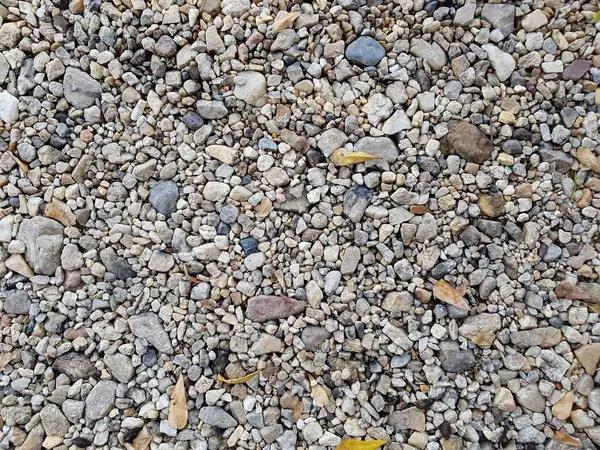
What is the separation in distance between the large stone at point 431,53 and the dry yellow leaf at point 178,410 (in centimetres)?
129

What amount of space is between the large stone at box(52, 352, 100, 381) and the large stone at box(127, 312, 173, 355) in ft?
0.58

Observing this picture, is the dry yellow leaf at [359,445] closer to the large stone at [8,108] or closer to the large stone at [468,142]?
the large stone at [468,142]

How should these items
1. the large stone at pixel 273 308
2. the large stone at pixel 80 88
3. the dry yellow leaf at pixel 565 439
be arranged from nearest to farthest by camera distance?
the dry yellow leaf at pixel 565 439
the large stone at pixel 273 308
the large stone at pixel 80 88

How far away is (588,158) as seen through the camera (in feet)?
4.93

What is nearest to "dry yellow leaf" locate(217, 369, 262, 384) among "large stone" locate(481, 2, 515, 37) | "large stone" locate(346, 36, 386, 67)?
"large stone" locate(346, 36, 386, 67)

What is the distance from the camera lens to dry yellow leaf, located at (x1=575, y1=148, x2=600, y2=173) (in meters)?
1.50

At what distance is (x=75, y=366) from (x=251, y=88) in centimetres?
104

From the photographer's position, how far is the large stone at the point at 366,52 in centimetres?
155

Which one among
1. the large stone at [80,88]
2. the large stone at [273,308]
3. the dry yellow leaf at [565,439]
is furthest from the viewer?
the large stone at [80,88]

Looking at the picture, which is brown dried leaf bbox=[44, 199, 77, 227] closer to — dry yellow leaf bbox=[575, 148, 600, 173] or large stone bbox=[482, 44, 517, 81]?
large stone bbox=[482, 44, 517, 81]

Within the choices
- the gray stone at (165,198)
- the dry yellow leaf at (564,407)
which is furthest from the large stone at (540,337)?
the gray stone at (165,198)

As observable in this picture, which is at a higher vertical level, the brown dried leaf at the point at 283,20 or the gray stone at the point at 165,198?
the brown dried leaf at the point at 283,20

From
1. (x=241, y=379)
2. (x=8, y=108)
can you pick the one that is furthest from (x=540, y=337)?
(x=8, y=108)

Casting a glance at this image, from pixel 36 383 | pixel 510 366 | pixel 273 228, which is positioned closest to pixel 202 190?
pixel 273 228
